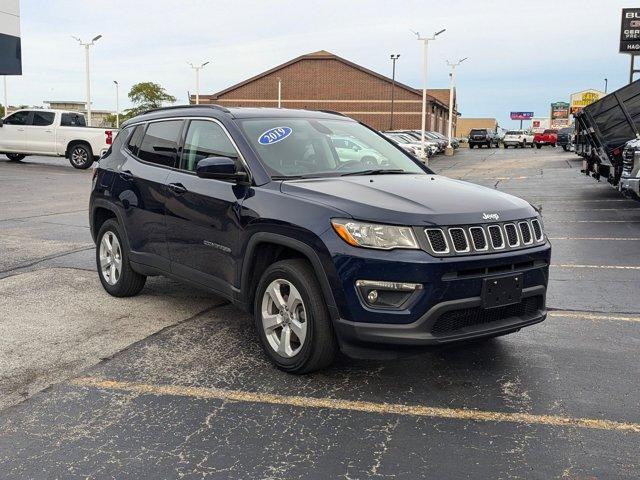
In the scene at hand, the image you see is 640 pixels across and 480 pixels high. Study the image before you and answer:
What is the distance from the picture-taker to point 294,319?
4266 mm

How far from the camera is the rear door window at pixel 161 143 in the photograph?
5598 mm

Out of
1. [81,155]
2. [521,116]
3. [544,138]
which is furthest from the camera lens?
[521,116]

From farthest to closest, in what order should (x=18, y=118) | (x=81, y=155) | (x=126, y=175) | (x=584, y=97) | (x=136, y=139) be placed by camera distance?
(x=584, y=97) → (x=18, y=118) → (x=81, y=155) → (x=136, y=139) → (x=126, y=175)

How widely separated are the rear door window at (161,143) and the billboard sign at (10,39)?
2719 centimetres

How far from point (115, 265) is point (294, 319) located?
2.75 m

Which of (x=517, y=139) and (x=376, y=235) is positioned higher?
(x=517, y=139)

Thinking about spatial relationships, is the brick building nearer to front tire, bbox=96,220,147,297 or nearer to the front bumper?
front tire, bbox=96,220,147,297

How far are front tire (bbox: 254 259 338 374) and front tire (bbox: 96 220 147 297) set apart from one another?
2.09m

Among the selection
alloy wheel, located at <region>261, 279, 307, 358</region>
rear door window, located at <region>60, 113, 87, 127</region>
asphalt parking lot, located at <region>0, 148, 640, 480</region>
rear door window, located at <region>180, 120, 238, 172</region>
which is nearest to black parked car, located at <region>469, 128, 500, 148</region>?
rear door window, located at <region>60, 113, 87, 127</region>

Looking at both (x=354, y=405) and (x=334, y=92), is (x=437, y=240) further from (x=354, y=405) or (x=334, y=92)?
(x=334, y=92)

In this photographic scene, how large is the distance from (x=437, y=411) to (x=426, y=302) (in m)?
0.65

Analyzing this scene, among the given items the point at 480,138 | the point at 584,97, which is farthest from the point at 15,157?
the point at 584,97

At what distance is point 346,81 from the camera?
73.9 metres

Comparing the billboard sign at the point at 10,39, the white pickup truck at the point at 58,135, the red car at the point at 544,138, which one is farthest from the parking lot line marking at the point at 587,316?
the red car at the point at 544,138
